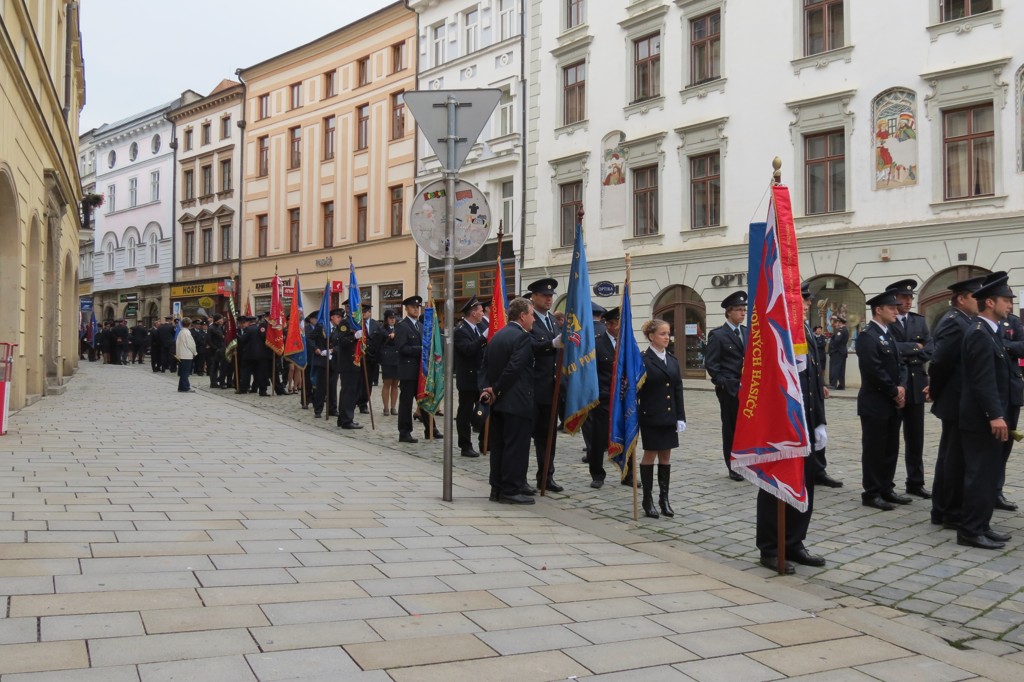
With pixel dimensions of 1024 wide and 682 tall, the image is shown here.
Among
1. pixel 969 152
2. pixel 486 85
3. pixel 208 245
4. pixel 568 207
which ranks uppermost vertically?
pixel 486 85

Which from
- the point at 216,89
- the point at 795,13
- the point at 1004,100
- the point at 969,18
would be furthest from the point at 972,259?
the point at 216,89

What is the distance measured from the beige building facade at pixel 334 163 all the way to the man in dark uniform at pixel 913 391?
83.9 feet

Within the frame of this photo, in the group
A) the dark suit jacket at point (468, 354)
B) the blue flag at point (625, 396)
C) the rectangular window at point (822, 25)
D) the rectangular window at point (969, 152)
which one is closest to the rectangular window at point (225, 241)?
the rectangular window at point (822, 25)

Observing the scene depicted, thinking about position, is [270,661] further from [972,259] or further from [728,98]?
[728,98]

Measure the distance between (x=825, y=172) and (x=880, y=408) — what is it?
52.4ft

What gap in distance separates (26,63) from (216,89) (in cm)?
3712

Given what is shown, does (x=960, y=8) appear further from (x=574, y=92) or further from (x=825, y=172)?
(x=574, y=92)

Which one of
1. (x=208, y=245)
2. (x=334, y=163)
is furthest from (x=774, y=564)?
(x=208, y=245)

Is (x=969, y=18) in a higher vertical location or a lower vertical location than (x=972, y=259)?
higher

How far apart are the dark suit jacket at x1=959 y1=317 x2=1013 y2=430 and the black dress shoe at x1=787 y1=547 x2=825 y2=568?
62.0 inches

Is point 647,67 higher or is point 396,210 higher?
point 647,67

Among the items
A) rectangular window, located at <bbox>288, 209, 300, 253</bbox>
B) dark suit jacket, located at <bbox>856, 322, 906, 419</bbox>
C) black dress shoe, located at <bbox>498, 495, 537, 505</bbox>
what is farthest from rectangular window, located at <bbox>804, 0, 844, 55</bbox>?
rectangular window, located at <bbox>288, 209, 300, 253</bbox>

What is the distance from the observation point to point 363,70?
A: 38375 mm

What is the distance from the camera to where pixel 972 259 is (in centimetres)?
1953
